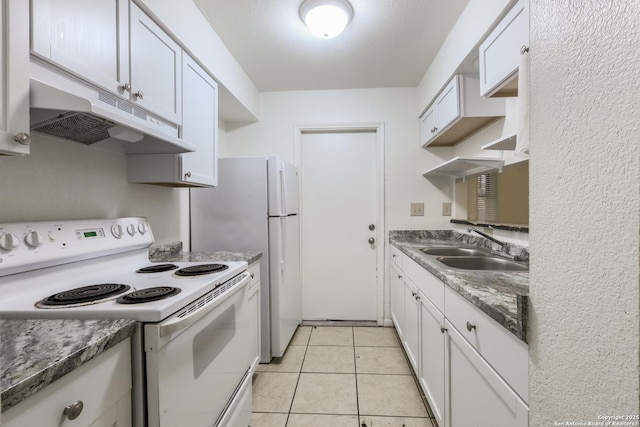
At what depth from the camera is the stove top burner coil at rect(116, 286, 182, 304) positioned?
2.83 feet

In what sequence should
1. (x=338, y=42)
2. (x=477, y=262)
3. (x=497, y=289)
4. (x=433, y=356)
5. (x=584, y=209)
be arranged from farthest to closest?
(x=338, y=42)
(x=477, y=262)
(x=433, y=356)
(x=497, y=289)
(x=584, y=209)

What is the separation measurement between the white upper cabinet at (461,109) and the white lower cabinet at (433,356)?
126cm

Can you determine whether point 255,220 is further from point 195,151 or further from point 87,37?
point 87,37

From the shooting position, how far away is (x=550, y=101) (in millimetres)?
587

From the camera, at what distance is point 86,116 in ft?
2.96

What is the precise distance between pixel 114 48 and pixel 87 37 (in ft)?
0.39

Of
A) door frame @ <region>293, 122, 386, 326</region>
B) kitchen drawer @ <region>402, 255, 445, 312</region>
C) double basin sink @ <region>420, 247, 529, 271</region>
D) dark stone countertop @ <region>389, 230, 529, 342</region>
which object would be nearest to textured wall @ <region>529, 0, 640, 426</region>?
dark stone countertop @ <region>389, 230, 529, 342</region>

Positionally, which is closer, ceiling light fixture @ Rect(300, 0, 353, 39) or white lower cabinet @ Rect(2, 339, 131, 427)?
white lower cabinet @ Rect(2, 339, 131, 427)

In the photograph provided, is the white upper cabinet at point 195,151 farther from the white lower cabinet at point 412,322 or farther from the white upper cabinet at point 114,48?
the white lower cabinet at point 412,322

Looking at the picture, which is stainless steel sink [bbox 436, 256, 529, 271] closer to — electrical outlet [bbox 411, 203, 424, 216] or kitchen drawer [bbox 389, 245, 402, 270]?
kitchen drawer [bbox 389, 245, 402, 270]

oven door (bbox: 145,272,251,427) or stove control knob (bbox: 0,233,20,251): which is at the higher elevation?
stove control knob (bbox: 0,233,20,251)

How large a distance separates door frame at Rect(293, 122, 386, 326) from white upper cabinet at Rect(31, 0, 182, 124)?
1427 mm

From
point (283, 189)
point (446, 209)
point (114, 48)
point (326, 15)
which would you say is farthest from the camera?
point (446, 209)

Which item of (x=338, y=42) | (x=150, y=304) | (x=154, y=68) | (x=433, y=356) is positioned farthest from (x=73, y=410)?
(x=338, y=42)
